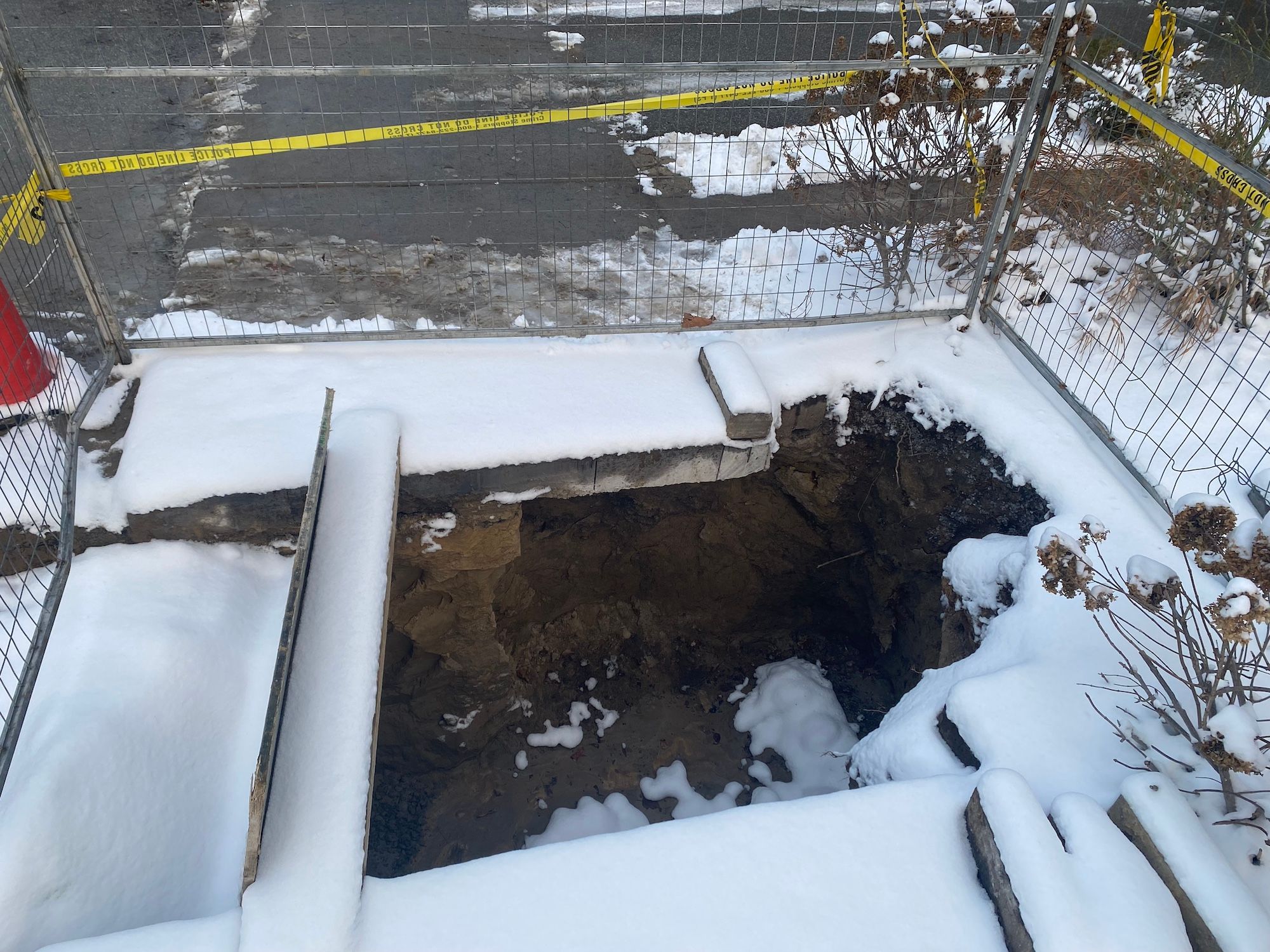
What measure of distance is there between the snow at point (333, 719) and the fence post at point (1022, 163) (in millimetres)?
3169

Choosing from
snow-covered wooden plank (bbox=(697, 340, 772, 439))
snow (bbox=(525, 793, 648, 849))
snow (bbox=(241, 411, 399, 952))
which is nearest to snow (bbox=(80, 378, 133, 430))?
snow (bbox=(241, 411, 399, 952))

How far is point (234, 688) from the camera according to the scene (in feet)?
11.0

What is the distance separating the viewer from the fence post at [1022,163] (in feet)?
13.3

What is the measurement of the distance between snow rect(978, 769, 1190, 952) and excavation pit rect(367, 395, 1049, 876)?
152 cm

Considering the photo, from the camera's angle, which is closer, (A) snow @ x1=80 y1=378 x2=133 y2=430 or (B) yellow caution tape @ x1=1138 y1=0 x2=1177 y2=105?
(B) yellow caution tape @ x1=1138 y1=0 x2=1177 y2=105

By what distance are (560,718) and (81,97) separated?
6683mm

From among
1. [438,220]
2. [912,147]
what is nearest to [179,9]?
[438,220]

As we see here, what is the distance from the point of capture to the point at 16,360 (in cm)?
380

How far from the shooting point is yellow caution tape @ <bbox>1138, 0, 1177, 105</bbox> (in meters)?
3.87

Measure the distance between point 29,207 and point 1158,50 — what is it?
16.4 feet

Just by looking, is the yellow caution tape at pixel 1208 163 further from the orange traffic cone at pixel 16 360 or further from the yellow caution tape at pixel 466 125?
the orange traffic cone at pixel 16 360

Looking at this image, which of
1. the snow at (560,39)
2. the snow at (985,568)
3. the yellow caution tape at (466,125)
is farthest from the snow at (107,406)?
the snow at (560,39)

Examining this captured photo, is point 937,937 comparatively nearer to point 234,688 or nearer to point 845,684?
point 234,688

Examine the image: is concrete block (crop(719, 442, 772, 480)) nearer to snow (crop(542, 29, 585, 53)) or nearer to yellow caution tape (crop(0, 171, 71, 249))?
yellow caution tape (crop(0, 171, 71, 249))
